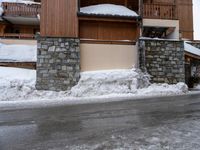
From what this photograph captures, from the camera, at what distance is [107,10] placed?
16.9 meters

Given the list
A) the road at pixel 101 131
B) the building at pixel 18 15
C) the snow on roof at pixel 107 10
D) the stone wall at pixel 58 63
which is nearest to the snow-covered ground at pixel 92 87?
the stone wall at pixel 58 63

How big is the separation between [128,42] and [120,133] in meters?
11.3

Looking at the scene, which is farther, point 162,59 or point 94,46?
point 162,59

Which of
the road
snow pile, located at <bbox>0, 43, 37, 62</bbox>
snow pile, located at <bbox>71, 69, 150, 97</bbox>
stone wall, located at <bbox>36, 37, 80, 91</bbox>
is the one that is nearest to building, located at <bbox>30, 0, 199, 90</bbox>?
stone wall, located at <bbox>36, 37, 80, 91</bbox>


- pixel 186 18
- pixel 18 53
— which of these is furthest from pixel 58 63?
pixel 186 18

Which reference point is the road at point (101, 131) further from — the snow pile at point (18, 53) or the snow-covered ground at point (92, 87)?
the snow pile at point (18, 53)

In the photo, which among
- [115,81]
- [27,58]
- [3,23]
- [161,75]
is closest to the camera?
[115,81]

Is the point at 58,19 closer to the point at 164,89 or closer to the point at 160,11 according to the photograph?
the point at 164,89

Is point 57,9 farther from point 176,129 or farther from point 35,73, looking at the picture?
point 176,129

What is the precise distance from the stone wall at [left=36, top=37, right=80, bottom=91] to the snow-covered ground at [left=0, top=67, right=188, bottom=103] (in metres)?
0.51

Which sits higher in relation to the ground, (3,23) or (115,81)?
(3,23)

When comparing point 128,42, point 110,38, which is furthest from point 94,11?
point 128,42

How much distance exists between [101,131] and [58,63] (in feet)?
31.8

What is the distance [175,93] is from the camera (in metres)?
15.0
